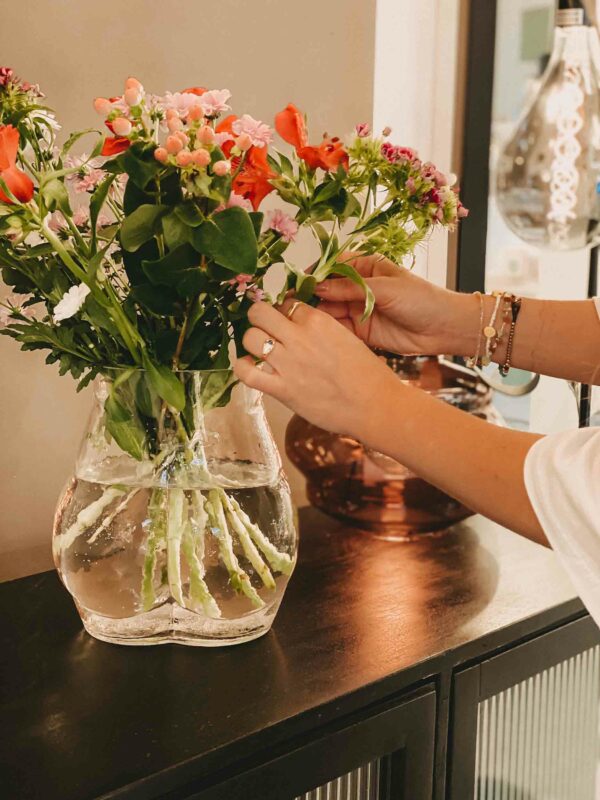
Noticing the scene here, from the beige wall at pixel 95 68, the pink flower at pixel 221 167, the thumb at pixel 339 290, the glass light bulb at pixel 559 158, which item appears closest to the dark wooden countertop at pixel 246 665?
the beige wall at pixel 95 68

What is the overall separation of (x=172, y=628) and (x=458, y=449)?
337 mm

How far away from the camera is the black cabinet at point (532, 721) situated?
1.05m

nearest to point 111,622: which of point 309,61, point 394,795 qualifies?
point 394,795

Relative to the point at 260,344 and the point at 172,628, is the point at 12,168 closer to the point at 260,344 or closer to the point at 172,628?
the point at 260,344

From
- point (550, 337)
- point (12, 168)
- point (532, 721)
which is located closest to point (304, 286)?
point (12, 168)

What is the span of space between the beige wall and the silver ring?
1.43ft

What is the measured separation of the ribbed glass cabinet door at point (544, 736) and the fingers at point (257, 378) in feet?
1.48

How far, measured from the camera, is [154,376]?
88 cm

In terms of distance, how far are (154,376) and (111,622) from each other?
0.86 feet

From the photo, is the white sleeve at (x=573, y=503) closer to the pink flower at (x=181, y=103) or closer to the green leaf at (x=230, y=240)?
the green leaf at (x=230, y=240)

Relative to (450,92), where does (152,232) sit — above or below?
below

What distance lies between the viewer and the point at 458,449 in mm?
872

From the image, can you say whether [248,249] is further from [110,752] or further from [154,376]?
[110,752]

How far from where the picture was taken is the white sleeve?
2.64 feet
